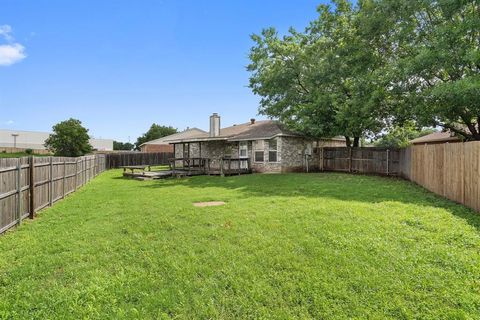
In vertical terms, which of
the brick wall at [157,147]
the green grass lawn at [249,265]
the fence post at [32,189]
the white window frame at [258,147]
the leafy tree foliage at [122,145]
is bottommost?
the green grass lawn at [249,265]

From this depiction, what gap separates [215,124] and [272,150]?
6.69 m

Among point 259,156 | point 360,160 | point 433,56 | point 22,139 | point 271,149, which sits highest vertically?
point 22,139

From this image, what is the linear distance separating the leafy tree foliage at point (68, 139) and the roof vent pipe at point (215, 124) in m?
21.4

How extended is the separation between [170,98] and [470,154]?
2725 cm

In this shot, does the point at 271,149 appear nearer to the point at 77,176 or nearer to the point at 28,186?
the point at 77,176

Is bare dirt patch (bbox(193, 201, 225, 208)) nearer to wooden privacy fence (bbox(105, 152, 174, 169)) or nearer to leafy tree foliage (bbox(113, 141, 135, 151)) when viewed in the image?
wooden privacy fence (bbox(105, 152, 174, 169))

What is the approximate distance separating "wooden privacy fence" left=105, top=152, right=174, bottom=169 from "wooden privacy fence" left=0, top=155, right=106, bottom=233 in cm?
1999

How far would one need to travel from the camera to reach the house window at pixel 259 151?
1936cm

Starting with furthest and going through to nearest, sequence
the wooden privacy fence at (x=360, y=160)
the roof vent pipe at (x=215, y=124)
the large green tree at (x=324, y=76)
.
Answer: the roof vent pipe at (x=215, y=124)
the wooden privacy fence at (x=360, y=160)
the large green tree at (x=324, y=76)

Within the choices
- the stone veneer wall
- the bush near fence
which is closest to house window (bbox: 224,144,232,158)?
the stone veneer wall

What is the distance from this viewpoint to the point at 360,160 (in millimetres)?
17875

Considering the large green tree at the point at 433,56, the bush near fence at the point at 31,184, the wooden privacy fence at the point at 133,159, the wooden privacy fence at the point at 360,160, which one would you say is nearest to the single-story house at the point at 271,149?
the wooden privacy fence at the point at 360,160

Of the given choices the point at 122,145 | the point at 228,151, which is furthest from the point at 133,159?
the point at 122,145

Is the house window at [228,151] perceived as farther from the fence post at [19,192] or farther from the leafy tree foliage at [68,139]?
the leafy tree foliage at [68,139]
